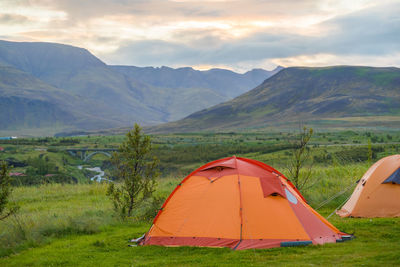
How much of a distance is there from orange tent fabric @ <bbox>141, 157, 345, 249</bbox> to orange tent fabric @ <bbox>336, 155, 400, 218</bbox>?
3577mm

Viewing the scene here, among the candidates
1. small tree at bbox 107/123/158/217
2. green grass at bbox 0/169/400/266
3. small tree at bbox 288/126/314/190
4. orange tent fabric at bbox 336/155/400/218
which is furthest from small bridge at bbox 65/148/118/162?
orange tent fabric at bbox 336/155/400/218

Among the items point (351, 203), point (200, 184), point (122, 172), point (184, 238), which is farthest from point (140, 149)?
point (351, 203)

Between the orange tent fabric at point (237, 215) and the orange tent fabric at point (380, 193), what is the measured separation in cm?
358

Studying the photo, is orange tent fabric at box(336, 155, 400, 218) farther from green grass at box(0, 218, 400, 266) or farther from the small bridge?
the small bridge

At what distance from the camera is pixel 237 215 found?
1112cm

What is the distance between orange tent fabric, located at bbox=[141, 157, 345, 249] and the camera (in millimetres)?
10859

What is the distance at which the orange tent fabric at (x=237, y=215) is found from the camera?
10.9 meters

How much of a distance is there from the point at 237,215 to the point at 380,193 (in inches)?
237

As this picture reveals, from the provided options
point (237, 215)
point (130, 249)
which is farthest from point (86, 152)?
point (237, 215)

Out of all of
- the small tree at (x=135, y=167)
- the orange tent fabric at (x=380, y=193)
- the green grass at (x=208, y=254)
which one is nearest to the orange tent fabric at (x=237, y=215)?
the green grass at (x=208, y=254)

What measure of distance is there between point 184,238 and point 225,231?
1050 millimetres

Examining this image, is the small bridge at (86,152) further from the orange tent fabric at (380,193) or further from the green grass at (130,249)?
the orange tent fabric at (380,193)

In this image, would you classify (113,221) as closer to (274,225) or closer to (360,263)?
(274,225)

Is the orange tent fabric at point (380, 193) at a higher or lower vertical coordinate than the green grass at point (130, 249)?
higher
